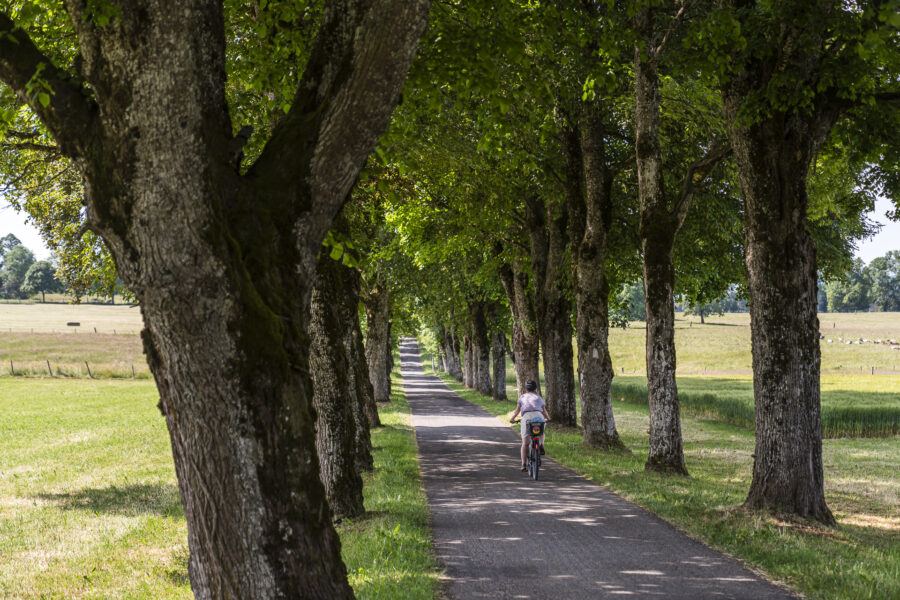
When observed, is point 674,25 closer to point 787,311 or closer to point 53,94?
point 787,311

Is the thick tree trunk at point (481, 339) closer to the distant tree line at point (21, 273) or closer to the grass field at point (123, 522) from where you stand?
the grass field at point (123, 522)

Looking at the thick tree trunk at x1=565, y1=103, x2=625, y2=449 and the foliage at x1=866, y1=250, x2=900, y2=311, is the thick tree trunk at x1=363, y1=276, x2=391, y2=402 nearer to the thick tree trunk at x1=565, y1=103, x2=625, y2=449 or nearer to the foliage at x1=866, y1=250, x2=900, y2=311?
the thick tree trunk at x1=565, y1=103, x2=625, y2=449

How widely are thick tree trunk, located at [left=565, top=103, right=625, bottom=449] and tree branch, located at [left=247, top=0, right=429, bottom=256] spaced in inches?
522

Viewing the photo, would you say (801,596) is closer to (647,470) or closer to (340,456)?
(340,456)

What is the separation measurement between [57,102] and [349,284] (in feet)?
45.3

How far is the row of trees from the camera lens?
4.31m

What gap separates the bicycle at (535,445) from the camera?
14.3 m

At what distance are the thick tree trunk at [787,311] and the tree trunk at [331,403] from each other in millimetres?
5530

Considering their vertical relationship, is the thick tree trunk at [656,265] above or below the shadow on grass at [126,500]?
above

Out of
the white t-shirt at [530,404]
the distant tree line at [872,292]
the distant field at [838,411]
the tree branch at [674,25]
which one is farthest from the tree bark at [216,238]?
the distant tree line at [872,292]

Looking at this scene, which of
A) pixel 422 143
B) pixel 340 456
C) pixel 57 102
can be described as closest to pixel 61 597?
pixel 340 456

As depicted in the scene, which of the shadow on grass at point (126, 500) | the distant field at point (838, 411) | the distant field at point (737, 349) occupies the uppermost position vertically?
the shadow on grass at point (126, 500)

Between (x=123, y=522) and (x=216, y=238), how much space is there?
895cm

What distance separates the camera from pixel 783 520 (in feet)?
30.9
